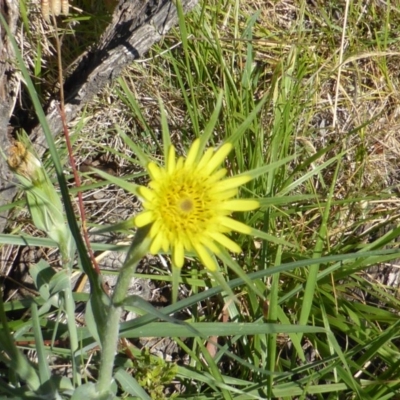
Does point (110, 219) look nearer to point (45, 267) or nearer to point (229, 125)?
point (229, 125)

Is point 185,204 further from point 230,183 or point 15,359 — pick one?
point 15,359

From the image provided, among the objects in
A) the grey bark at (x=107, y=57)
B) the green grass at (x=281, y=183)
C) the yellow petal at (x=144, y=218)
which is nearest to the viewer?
the yellow petal at (x=144, y=218)

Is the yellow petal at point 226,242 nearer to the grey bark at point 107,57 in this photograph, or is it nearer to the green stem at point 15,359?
the green stem at point 15,359

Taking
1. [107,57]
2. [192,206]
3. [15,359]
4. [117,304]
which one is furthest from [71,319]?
[107,57]

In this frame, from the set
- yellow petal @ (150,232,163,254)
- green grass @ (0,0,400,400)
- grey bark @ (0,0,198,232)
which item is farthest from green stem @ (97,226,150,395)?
grey bark @ (0,0,198,232)

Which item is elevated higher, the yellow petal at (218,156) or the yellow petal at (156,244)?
the yellow petal at (218,156)

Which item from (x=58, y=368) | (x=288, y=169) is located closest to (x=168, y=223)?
(x=58, y=368)

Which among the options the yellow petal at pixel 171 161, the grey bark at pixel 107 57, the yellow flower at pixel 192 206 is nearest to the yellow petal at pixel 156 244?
the yellow flower at pixel 192 206
